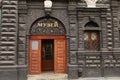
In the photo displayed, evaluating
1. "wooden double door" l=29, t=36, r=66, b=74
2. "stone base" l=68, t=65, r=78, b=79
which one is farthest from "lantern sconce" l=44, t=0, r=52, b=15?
"stone base" l=68, t=65, r=78, b=79

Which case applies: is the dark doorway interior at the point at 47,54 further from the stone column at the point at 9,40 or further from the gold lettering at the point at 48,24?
the stone column at the point at 9,40

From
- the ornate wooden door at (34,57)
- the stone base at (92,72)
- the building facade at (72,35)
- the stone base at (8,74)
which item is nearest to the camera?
the stone base at (8,74)

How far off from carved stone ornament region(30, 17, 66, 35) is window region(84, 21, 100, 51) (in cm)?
158

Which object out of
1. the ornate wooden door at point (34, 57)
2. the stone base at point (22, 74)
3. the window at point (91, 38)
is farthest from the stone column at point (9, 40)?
the window at point (91, 38)

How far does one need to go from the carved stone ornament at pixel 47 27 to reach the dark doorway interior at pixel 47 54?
3.78 m

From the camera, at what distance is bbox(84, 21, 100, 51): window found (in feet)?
44.4

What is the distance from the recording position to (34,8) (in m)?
13.0

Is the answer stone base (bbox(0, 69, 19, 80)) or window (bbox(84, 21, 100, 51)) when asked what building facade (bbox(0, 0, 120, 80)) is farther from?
stone base (bbox(0, 69, 19, 80))

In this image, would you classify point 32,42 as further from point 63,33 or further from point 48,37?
point 63,33

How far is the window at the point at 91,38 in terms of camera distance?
44.4 feet

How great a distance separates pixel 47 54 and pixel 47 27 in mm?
4425

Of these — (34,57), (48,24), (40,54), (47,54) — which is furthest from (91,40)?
(47,54)

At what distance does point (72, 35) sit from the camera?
1305 centimetres

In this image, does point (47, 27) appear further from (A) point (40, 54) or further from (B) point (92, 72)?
(B) point (92, 72)
